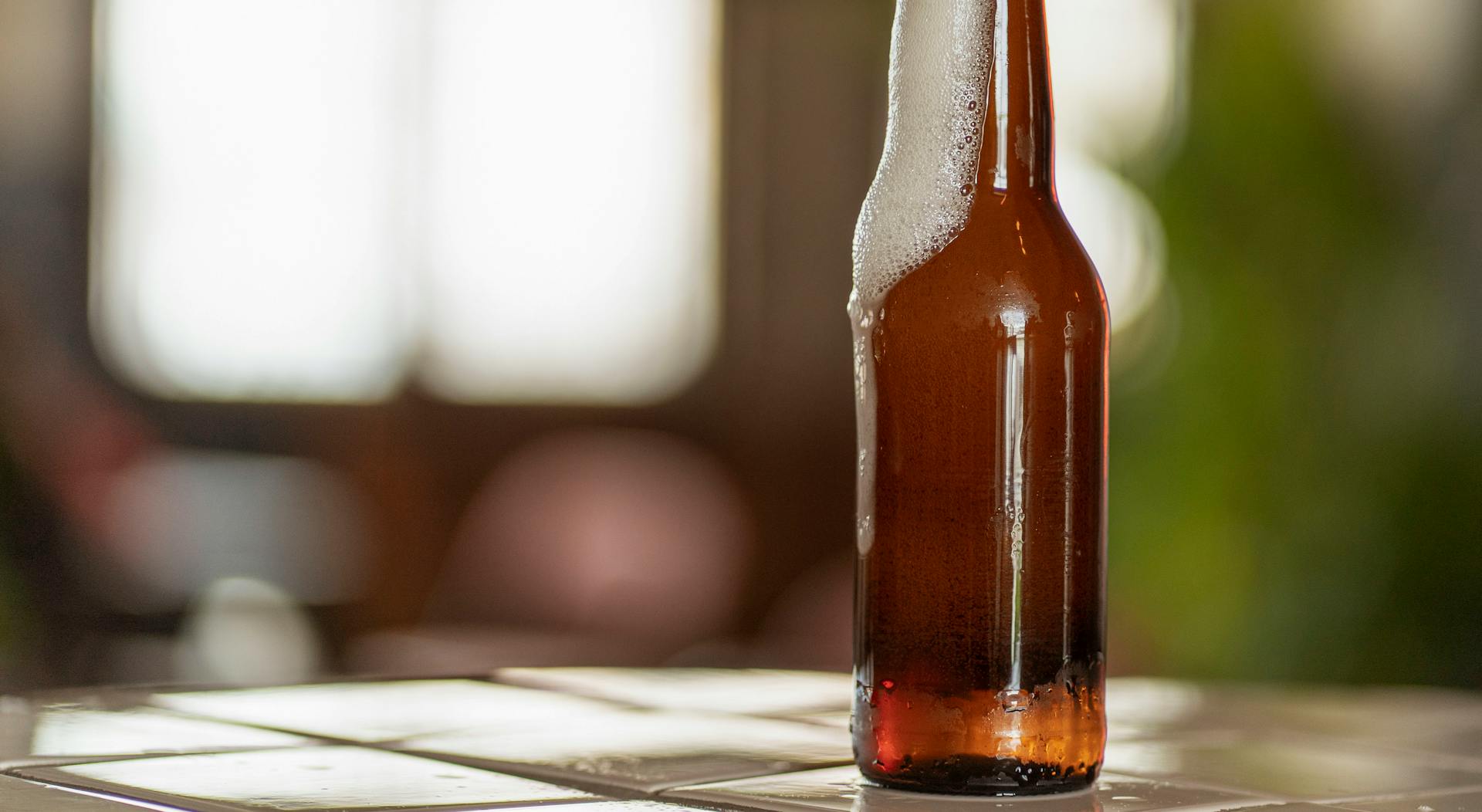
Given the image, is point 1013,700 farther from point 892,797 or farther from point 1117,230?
point 1117,230

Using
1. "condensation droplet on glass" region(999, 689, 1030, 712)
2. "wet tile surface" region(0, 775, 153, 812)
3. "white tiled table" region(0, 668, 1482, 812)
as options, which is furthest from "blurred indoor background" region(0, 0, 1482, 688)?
"wet tile surface" region(0, 775, 153, 812)

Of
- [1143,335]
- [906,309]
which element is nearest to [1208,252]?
[1143,335]

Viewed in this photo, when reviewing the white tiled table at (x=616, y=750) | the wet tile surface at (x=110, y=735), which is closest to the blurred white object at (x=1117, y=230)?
the white tiled table at (x=616, y=750)

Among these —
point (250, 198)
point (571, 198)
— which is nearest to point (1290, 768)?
point (250, 198)

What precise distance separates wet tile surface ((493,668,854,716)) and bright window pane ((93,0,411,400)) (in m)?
4.28

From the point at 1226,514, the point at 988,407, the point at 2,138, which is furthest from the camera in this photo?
the point at 2,138

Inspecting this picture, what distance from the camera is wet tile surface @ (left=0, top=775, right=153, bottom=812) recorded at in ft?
1.91

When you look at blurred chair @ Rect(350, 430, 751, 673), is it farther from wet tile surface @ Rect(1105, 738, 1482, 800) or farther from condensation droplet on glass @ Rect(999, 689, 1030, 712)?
condensation droplet on glass @ Rect(999, 689, 1030, 712)

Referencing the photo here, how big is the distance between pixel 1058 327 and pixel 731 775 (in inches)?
8.1

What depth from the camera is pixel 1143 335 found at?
11.3 feet

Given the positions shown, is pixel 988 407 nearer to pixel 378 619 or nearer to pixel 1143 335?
pixel 1143 335

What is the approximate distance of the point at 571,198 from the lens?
5.64 m

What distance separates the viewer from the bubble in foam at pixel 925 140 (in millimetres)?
671

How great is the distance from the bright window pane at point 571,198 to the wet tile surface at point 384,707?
4.53 meters
